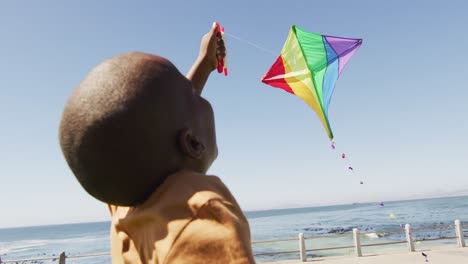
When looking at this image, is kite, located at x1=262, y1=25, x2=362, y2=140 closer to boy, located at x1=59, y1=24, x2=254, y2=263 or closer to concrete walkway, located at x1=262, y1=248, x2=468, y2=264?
boy, located at x1=59, y1=24, x2=254, y2=263

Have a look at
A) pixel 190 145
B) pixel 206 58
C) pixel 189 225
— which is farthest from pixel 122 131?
pixel 206 58

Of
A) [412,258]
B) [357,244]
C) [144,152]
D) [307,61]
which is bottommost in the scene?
[412,258]

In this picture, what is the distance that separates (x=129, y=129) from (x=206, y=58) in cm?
84

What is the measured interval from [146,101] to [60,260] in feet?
33.7

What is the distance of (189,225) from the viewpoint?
1.04 meters

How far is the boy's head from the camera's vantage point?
1.18 m

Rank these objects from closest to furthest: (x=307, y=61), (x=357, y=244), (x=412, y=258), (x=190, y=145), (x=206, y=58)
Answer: (x=190, y=145) → (x=206, y=58) → (x=307, y=61) → (x=412, y=258) → (x=357, y=244)

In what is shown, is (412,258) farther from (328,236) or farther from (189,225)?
(189,225)

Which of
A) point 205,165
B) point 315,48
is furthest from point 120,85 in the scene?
point 315,48

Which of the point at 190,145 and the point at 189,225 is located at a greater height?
the point at 190,145

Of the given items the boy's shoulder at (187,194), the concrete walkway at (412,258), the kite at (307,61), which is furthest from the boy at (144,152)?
the concrete walkway at (412,258)

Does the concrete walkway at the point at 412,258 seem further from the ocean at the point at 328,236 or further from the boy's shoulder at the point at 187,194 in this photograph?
the boy's shoulder at the point at 187,194

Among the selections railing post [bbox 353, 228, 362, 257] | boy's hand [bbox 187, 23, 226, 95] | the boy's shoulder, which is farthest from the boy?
railing post [bbox 353, 228, 362, 257]

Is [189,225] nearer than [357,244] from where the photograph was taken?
Yes
